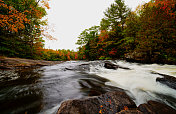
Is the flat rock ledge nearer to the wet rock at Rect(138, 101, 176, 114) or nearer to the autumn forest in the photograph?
the wet rock at Rect(138, 101, 176, 114)

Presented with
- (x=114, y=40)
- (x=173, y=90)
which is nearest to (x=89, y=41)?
(x=114, y=40)

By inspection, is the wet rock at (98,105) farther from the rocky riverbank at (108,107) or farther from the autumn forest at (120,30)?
the autumn forest at (120,30)

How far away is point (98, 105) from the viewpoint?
1.19 m

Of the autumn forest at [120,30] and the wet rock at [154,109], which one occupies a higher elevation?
the autumn forest at [120,30]

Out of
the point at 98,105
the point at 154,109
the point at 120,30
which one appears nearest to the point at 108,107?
the point at 98,105

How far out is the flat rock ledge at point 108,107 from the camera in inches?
41.3

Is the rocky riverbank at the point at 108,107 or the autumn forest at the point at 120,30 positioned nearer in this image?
the rocky riverbank at the point at 108,107

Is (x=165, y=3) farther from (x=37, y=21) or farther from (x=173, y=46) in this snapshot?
(x=37, y=21)

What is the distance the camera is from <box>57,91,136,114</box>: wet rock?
1.06 m

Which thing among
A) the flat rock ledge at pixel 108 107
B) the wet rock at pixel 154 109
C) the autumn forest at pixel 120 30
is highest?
the autumn forest at pixel 120 30

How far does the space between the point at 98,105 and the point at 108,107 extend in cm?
16

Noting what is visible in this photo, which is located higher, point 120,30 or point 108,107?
point 120,30

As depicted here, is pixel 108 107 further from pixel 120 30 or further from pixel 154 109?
pixel 120 30

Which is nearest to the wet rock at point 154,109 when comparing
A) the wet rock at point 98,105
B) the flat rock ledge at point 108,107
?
the flat rock ledge at point 108,107
